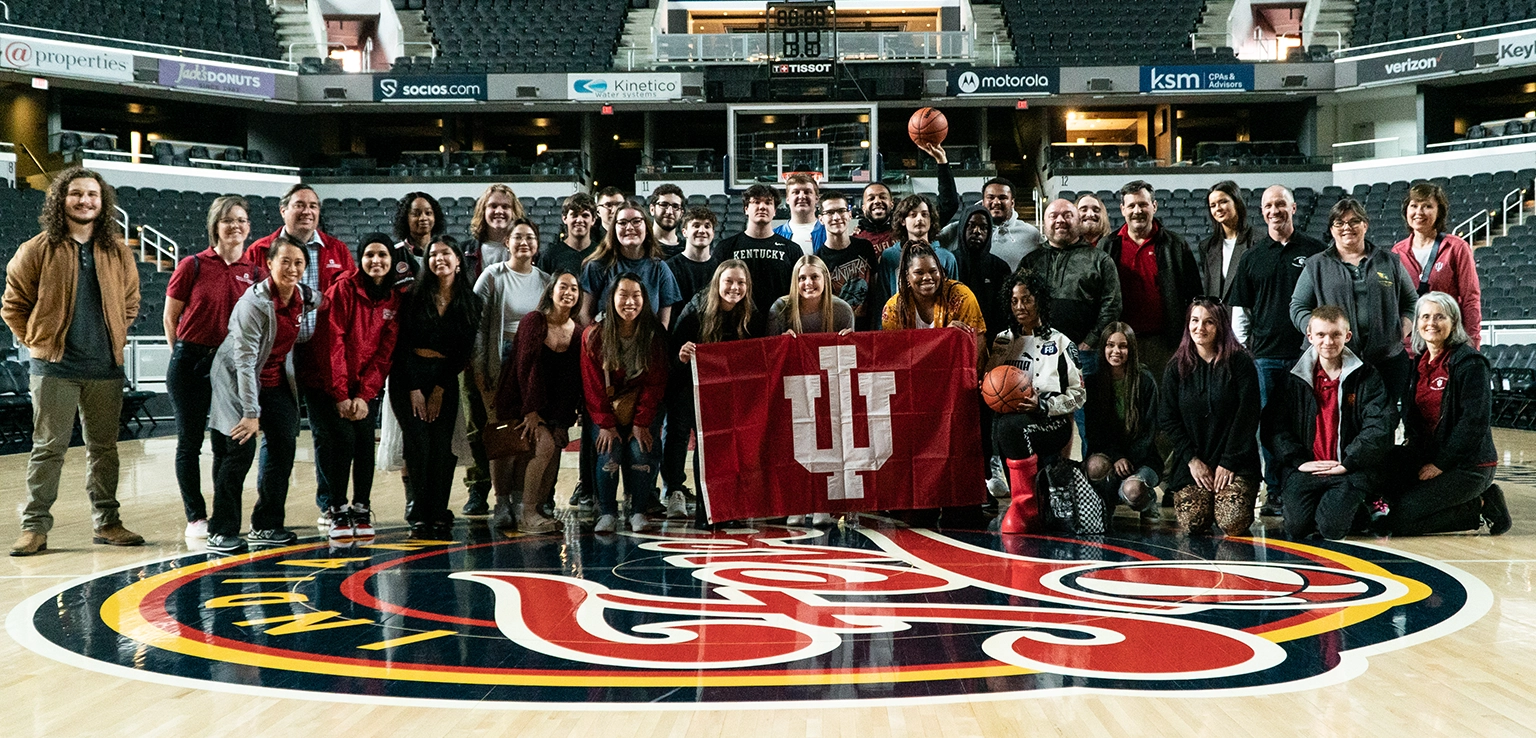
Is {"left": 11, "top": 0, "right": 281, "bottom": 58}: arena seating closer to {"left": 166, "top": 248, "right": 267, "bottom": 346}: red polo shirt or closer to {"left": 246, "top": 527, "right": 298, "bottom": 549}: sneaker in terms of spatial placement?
{"left": 166, "top": 248, "right": 267, "bottom": 346}: red polo shirt

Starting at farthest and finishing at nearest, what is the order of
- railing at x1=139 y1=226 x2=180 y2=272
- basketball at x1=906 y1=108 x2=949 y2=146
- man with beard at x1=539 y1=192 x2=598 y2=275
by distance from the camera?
railing at x1=139 y1=226 x2=180 y2=272, basketball at x1=906 y1=108 x2=949 y2=146, man with beard at x1=539 y1=192 x2=598 y2=275

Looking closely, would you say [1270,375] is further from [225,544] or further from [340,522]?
[225,544]

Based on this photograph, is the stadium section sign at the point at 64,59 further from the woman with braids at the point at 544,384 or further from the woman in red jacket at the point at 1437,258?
the woman in red jacket at the point at 1437,258

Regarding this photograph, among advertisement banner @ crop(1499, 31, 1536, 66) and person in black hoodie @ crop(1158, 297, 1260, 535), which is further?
advertisement banner @ crop(1499, 31, 1536, 66)

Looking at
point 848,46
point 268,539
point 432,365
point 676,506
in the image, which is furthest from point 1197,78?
point 268,539

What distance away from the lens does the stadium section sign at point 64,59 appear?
2016 centimetres

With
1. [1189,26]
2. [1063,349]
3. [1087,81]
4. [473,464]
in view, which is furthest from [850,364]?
[1189,26]

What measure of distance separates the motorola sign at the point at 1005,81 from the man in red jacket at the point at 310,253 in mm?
18216

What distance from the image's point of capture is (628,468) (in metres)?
5.55

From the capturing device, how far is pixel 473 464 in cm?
609

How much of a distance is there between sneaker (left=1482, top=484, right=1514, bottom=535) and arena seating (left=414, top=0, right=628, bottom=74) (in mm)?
20698

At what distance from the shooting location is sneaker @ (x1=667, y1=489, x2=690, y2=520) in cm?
588

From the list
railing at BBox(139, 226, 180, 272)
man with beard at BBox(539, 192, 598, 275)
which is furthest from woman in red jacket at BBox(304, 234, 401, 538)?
railing at BBox(139, 226, 180, 272)

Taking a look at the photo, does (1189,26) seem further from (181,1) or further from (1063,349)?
(1063,349)
